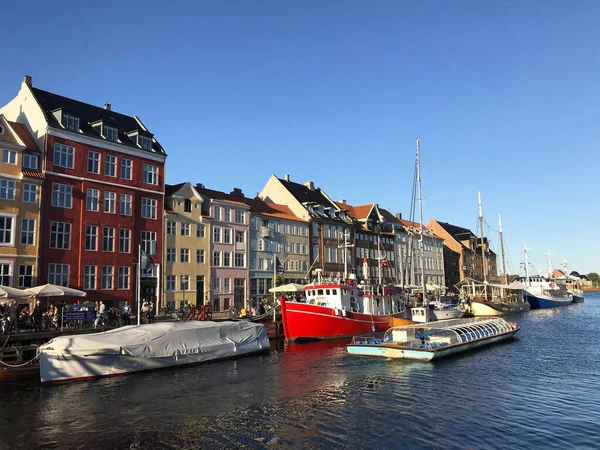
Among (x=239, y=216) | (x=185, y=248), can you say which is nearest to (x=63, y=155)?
(x=185, y=248)

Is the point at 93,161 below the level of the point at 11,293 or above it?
above

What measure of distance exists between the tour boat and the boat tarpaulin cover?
836 cm

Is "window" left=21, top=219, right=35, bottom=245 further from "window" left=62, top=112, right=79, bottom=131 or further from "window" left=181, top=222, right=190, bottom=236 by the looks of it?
"window" left=181, top=222, right=190, bottom=236

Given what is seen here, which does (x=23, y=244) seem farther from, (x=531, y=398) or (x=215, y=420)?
(x=531, y=398)

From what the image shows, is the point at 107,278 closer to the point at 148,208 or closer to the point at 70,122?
the point at 148,208

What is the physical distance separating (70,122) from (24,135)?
411cm

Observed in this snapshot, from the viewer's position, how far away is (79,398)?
942 inches

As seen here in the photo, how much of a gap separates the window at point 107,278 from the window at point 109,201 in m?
5.59

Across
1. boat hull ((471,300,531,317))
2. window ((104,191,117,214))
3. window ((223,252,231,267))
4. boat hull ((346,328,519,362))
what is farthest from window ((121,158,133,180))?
boat hull ((471,300,531,317))

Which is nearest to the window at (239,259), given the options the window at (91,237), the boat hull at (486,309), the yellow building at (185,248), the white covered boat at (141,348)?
the yellow building at (185,248)

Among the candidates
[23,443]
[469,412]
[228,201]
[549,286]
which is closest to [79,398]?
[23,443]

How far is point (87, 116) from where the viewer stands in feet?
162

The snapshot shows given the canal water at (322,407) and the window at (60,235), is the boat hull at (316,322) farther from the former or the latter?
the window at (60,235)

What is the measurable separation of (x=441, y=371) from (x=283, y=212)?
4578cm
